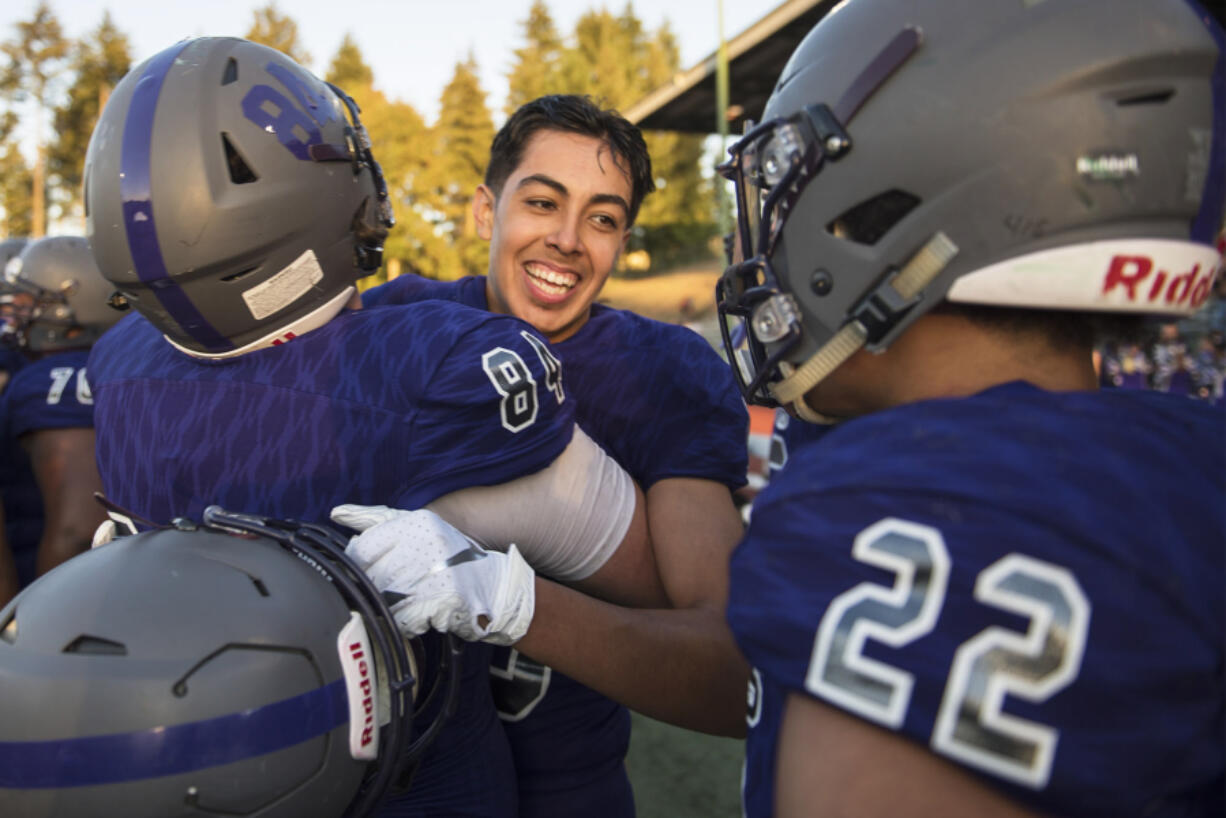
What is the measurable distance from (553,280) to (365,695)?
5.14 feet

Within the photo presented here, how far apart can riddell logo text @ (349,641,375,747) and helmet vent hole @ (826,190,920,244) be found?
38.1 inches

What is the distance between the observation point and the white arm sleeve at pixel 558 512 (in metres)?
1.50

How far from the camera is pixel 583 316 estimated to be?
2508mm

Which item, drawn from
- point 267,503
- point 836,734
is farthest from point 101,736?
point 836,734

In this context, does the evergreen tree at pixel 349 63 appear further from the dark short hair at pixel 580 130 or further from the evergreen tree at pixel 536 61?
the dark short hair at pixel 580 130

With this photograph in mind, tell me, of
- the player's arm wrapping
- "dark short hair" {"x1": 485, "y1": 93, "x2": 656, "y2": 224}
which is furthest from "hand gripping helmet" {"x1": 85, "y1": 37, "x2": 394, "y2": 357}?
"dark short hair" {"x1": 485, "y1": 93, "x2": 656, "y2": 224}

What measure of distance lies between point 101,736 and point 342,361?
71 cm

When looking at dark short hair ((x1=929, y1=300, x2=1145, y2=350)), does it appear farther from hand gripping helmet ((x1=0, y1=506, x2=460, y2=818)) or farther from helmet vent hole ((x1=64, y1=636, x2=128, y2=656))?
helmet vent hole ((x1=64, y1=636, x2=128, y2=656))

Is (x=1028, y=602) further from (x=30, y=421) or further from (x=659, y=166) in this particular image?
(x=659, y=166)

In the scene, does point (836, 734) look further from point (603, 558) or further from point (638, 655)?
point (603, 558)

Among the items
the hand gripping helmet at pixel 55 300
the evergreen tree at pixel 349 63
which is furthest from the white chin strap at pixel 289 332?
the evergreen tree at pixel 349 63

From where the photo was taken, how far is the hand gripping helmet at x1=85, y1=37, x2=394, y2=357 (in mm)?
1411

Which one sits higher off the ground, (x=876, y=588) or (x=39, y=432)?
(x=876, y=588)

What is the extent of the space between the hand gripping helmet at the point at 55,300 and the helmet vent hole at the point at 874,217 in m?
3.62
